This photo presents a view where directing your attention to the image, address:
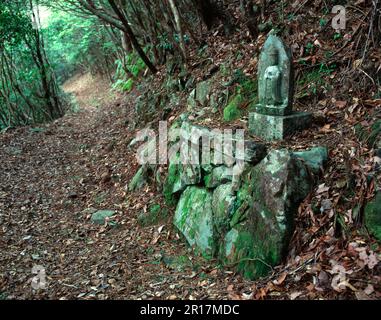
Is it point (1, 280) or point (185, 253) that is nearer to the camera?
point (1, 280)

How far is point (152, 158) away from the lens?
279 inches

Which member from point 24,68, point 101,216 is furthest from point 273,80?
point 24,68

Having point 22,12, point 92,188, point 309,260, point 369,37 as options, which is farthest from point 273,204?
point 22,12

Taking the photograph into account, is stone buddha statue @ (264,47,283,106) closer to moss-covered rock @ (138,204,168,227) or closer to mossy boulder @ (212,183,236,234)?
mossy boulder @ (212,183,236,234)

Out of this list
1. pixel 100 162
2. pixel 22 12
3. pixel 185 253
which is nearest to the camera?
pixel 185 253

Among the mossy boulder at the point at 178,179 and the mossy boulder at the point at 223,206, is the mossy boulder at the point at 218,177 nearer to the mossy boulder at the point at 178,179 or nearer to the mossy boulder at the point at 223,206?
the mossy boulder at the point at 223,206

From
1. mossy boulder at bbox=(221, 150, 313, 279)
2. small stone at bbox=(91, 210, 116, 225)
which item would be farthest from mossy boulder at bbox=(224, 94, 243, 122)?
small stone at bbox=(91, 210, 116, 225)

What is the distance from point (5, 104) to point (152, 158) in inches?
436

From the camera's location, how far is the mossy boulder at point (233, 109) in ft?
19.8

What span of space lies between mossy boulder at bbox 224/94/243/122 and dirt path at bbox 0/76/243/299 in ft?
6.53

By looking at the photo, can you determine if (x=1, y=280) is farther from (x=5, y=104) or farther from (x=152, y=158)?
(x=5, y=104)

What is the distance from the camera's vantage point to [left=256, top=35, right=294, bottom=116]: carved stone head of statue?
189 inches
